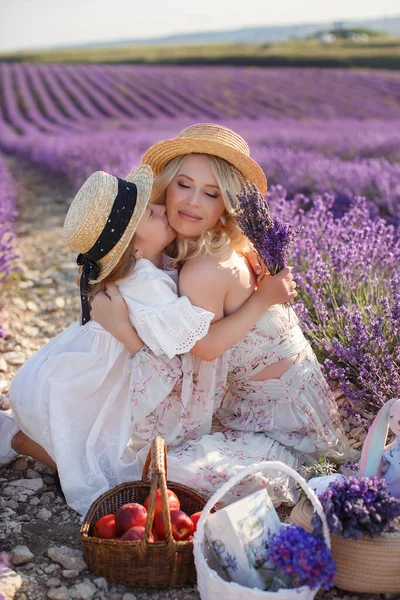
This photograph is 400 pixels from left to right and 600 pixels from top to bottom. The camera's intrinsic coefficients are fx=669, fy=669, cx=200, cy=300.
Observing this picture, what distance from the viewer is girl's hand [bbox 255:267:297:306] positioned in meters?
2.41

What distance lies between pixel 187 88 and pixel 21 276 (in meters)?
14.1

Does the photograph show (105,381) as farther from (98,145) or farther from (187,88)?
(187,88)

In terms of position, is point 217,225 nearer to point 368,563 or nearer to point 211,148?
point 211,148

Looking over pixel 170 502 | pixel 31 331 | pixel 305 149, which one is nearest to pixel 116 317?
pixel 170 502

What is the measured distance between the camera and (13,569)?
2047 millimetres

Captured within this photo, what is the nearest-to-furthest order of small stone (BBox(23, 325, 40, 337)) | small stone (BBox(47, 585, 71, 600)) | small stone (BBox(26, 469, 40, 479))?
small stone (BBox(47, 585, 71, 600)) → small stone (BBox(26, 469, 40, 479)) → small stone (BBox(23, 325, 40, 337))

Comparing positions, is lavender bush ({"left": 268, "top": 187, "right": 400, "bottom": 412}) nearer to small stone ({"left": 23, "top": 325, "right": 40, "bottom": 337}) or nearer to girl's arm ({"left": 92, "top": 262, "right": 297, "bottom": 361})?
girl's arm ({"left": 92, "top": 262, "right": 297, "bottom": 361})

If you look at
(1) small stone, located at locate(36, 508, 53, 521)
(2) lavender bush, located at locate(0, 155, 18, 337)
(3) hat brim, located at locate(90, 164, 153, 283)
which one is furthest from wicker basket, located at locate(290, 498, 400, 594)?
(2) lavender bush, located at locate(0, 155, 18, 337)

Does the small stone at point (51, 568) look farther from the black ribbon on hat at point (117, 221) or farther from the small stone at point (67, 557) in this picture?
the black ribbon on hat at point (117, 221)

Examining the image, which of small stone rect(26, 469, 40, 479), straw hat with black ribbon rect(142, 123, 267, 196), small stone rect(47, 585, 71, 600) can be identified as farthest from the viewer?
small stone rect(26, 469, 40, 479)

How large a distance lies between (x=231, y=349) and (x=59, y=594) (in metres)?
1.07

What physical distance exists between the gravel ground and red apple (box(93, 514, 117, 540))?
0.42ft

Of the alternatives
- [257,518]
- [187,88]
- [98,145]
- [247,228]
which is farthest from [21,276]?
[187,88]

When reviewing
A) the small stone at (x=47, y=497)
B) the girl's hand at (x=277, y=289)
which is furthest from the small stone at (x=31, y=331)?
the girl's hand at (x=277, y=289)
